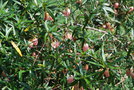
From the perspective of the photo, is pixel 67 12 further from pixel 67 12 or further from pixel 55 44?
pixel 55 44

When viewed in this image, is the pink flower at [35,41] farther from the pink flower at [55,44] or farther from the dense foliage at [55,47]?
the pink flower at [55,44]

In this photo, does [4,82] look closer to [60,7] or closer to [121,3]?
[60,7]

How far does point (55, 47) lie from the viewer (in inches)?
70.3

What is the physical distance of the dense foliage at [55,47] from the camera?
5.66 ft

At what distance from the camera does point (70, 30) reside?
1.93m

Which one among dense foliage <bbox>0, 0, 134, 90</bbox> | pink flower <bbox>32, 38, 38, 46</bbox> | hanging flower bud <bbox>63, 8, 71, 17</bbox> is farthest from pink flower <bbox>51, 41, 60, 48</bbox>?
hanging flower bud <bbox>63, 8, 71, 17</bbox>

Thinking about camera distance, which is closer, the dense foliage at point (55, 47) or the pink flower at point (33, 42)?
the dense foliage at point (55, 47)

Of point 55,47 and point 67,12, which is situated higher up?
point 67,12

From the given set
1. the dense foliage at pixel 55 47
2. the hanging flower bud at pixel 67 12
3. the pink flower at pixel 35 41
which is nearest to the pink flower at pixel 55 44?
the dense foliage at pixel 55 47

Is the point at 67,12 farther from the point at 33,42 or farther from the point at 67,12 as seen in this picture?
the point at 33,42

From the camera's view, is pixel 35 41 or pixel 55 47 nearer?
pixel 55 47

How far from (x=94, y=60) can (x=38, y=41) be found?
0.54 metres

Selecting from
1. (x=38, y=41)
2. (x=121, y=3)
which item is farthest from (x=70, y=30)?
(x=121, y=3)

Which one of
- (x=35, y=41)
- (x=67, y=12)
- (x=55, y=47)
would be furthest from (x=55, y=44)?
(x=67, y=12)
